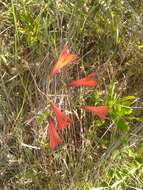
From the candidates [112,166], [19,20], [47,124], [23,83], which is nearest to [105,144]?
[112,166]

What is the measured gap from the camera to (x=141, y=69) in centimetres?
161

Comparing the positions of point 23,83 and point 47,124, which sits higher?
point 23,83

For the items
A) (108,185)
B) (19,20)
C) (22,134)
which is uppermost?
(19,20)

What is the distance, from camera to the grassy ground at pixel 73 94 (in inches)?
57.3

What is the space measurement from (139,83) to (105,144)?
0.90ft

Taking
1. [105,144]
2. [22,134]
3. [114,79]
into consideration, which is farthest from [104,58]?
[22,134]

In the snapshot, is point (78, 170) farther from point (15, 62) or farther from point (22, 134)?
point (15, 62)

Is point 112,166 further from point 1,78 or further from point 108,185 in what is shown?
point 1,78

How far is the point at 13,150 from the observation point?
58.7 inches

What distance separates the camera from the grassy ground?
1.46 metres

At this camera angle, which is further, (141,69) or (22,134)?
(141,69)

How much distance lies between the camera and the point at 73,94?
150cm

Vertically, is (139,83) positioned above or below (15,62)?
below

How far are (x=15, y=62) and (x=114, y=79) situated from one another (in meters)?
0.36
